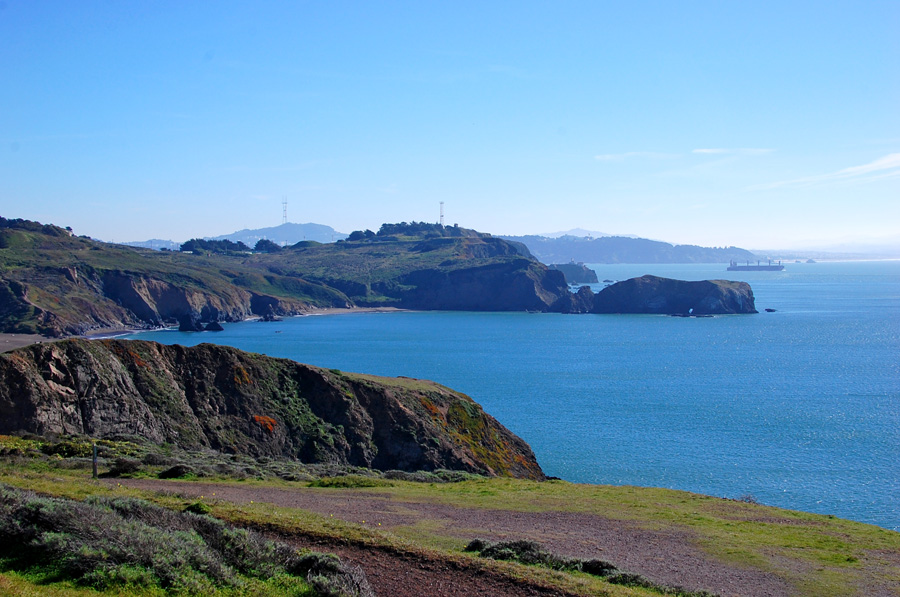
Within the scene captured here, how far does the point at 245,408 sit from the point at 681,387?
52.7 meters

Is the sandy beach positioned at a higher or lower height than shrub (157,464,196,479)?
lower

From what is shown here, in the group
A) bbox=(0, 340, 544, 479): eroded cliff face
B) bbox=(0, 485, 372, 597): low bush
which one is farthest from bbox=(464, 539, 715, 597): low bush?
bbox=(0, 340, 544, 479): eroded cliff face

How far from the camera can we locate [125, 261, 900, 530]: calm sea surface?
43.7 meters

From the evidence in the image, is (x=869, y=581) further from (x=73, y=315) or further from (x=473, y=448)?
(x=73, y=315)

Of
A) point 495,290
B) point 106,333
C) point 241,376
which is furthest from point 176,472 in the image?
point 495,290

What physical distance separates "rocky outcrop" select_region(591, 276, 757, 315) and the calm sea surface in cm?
677

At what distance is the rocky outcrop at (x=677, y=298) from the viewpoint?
164250 mm

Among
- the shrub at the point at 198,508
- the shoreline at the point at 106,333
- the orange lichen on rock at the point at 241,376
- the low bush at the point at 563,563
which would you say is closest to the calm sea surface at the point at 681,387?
the shoreline at the point at 106,333

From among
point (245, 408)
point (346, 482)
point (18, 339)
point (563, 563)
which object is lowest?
point (18, 339)

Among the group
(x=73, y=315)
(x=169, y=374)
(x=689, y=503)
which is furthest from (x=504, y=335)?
(x=689, y=503)

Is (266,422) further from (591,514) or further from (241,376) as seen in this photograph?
(591,514)

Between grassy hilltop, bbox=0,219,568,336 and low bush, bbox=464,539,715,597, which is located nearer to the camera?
low bush, bbox=464,539,715,597

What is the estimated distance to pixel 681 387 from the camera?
249ft

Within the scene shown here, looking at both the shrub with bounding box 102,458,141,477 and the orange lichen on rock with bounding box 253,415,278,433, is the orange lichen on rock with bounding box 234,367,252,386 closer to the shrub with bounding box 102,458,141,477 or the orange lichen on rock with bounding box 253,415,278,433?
the orange lichen on rock with bounding box 253,415,278,433
